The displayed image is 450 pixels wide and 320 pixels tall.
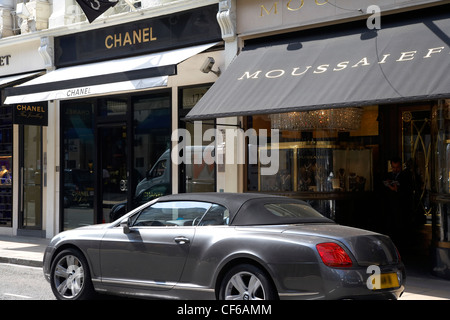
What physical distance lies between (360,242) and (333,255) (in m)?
0.39

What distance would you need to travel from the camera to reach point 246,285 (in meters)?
6.41

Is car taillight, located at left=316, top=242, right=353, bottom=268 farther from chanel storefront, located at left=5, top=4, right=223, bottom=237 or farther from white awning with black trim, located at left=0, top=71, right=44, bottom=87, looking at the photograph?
white awning with black trim, located at left=0, top=71, right=44, bottom=87

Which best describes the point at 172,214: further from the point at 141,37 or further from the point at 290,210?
the point at 141,37

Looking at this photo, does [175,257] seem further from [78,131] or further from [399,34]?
[78,131]

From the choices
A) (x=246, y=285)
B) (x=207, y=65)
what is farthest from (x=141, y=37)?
(x=246, y=285)

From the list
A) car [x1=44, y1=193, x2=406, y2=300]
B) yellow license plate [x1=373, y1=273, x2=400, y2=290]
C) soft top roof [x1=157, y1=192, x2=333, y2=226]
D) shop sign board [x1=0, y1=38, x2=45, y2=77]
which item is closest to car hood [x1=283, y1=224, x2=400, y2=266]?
car [x1=44, y1=193, x2=406, y2=300]

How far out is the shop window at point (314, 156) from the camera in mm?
11609

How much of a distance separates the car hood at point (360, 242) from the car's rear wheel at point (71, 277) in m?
2.67

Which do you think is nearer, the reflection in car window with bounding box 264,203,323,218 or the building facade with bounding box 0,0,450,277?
the reflection in car window with bounding box 264,203,323,218

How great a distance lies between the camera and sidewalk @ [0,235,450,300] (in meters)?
8.51

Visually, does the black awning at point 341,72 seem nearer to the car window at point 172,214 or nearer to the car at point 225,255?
the car at point 225,255

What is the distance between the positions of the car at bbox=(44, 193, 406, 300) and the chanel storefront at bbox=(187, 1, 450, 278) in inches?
111

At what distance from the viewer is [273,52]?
11523mm
